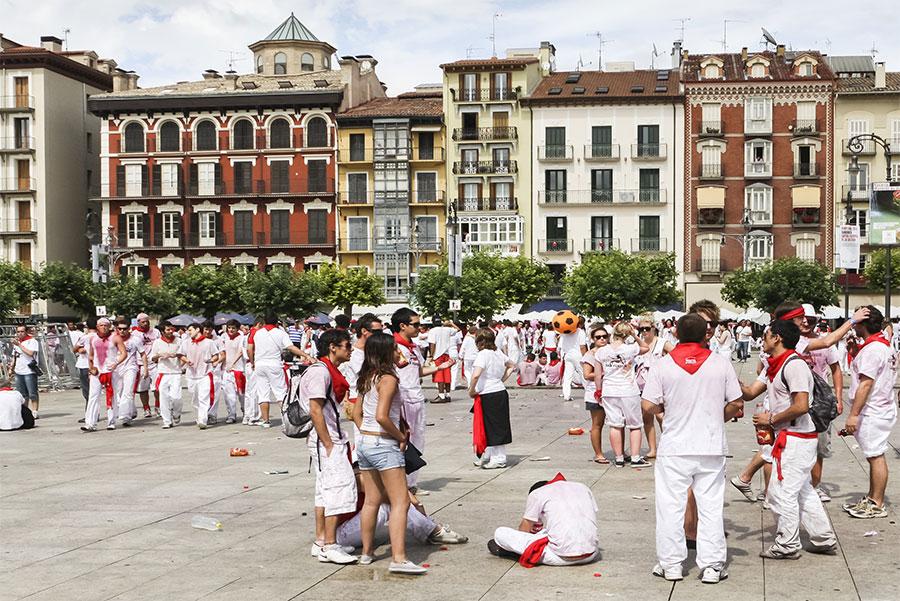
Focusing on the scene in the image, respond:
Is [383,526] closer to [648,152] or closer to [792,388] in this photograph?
[792,388]

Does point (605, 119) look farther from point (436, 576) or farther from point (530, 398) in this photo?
point (436, 576)

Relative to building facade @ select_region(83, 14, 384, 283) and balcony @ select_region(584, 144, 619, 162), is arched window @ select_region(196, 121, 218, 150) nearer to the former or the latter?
building facade @ select_region(83, 14, 384, 283)

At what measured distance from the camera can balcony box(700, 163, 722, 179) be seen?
63047 mm

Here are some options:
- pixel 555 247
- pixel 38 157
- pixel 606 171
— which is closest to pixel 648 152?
pixel 606 171

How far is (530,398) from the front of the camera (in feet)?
81.0

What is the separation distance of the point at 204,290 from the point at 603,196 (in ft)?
73.9

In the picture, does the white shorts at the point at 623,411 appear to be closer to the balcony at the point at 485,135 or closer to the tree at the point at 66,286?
the tree at the point at 66,286

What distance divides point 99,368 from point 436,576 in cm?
1152

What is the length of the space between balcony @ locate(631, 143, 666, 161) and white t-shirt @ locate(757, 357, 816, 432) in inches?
2226

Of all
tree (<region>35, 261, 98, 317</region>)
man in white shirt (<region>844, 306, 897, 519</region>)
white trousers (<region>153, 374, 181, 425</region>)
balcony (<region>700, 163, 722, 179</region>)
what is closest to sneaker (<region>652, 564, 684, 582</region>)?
man in white shirt (<region>844, 306, 897, 519</region>)

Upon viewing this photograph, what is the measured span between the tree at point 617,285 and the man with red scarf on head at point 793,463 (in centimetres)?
4917

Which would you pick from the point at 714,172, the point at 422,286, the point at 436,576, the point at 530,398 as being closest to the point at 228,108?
the point at 422,286

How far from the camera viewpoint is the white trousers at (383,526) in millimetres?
8445

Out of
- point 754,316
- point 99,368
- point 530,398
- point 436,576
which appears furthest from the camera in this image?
point 754,316
